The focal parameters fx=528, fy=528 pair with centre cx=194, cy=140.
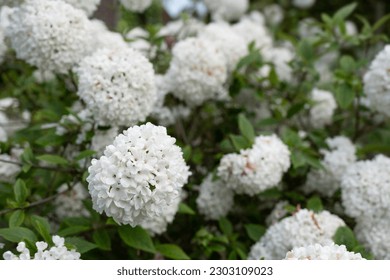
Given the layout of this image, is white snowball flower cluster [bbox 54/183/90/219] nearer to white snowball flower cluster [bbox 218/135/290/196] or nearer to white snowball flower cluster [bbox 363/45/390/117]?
white snowball flower cluster [bbox 218/135/290/196]

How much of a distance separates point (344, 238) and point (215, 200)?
67 centimetres

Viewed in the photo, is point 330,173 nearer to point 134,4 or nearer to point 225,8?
point 134,4

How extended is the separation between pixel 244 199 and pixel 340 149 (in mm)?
520

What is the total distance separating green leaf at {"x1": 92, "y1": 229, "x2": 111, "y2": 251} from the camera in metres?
1.82

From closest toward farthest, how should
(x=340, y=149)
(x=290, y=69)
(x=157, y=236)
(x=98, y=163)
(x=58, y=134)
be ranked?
(x=98, y=163) → (x=58, y=134) → (x=157, y=236) → (x=340, y=149) → (x=290, y=69)

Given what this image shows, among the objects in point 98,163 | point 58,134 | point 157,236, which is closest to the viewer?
point 98,163

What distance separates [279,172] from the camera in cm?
214

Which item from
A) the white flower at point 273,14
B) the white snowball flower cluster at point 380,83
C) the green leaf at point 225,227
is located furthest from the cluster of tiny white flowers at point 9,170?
the white flower at point 273,14

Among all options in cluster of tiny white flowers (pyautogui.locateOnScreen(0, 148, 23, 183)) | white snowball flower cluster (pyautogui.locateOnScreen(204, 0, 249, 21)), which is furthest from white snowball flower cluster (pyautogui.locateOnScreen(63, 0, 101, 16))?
white snowball flower cluster (pyautogui.locateOnScreen(204, 0, 249, 21))

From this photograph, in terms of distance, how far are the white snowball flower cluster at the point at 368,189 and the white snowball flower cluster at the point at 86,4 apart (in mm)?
1268

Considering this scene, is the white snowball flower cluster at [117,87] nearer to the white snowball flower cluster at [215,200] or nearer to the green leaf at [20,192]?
the green leaf at [20,192]
